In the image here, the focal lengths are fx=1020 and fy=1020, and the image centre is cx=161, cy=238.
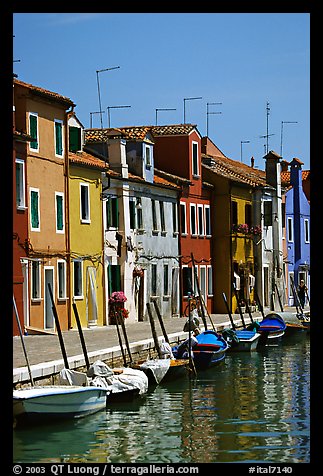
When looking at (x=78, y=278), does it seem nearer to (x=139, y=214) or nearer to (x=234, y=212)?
(x=139, y=214)

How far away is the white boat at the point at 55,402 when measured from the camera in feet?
49.1

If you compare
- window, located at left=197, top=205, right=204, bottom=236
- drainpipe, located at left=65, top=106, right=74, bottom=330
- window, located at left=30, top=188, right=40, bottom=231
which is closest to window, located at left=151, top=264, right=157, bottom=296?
window, located at left=197, top=205, right=204, bottom=236

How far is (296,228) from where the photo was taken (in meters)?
52.9

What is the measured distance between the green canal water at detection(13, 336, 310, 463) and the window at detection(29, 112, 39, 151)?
8.18 metres

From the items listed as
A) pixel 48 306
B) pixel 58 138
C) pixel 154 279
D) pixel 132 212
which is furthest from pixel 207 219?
pixel 48 306

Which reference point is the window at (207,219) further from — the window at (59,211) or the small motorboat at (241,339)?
the window at (59,211)

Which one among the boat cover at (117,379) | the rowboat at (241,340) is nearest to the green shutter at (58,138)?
the rowboat at (241,340)

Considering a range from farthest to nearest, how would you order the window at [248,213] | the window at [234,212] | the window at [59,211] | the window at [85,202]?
1. the window at [248,213]
2. the window at [234,212]
3. the window at [85,202]
4. the window at [59,211]

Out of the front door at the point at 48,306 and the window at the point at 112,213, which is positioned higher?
the window at the point at 112,213

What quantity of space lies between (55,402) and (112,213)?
55.6ft

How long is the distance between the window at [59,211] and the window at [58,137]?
1.19 m

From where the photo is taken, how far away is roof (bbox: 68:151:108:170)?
1153 inches
